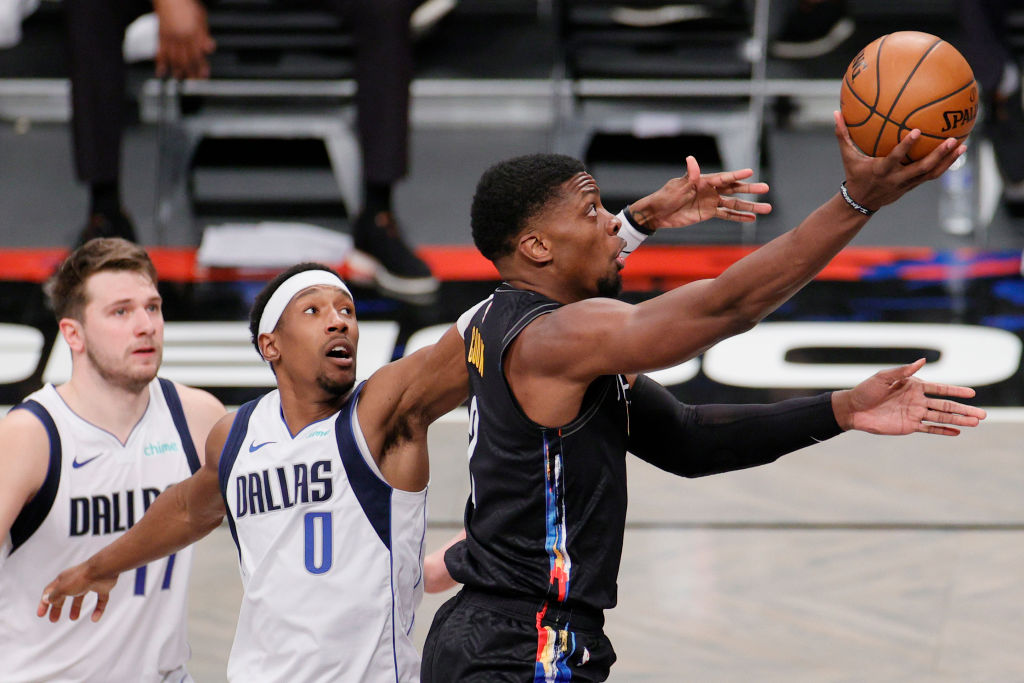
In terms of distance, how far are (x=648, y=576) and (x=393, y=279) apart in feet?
9.43

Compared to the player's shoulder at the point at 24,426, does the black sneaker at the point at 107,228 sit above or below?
below

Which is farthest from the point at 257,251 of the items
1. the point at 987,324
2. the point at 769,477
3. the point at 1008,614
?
the point at 1008,614

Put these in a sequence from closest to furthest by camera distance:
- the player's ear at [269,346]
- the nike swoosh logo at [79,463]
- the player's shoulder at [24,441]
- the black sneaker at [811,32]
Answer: the player's ear at [269,346] < the player's shoulder at [24,441] < the nike swoosh logo at [79,463] < the black sneaker at [811,32]

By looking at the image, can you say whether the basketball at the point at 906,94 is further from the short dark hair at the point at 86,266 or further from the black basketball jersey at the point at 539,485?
the short dark hair at the point at 86,266

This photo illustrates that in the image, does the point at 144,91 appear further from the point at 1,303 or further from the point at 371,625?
the point at 371,625

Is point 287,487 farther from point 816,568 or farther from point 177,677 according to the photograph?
point 816,568

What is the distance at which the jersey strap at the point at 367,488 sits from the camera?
329 centimetres

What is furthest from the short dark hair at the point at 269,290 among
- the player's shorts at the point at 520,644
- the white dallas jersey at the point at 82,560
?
the player's shorts at the point at 520,644

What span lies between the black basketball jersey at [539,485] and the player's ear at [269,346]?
715 mm

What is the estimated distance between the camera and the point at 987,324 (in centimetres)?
705

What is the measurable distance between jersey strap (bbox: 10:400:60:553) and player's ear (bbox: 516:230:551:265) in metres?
1.56

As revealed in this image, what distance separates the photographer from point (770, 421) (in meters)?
3.10

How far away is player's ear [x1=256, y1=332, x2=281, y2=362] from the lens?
3.46 meters

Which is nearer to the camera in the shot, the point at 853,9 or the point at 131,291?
the point at 131,291
